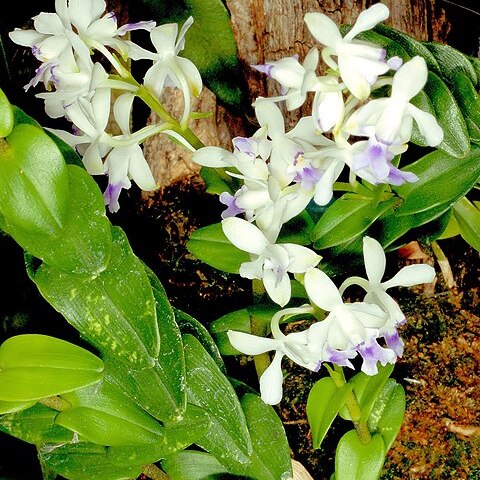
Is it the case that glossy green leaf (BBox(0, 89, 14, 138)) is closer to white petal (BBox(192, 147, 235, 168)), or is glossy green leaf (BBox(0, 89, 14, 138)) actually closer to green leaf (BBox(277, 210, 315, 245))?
white petal (BBox(192, 147, 235, 168))

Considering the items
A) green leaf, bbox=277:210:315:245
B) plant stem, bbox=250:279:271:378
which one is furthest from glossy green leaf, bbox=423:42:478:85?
plant stem, bbox=250:279:271:378

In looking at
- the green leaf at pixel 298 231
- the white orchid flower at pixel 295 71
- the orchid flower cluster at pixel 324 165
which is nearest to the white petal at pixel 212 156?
the orchid flower cluster at pixel 324 165

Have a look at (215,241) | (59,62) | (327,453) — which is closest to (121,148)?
(59,62)

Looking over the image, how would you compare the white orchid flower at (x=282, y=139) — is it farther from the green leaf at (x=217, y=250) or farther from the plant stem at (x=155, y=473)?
the plant stem at (x=155, y=473)

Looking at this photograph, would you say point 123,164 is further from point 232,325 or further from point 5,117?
point 232,325

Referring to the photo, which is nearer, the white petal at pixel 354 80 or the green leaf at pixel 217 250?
the white petal at pixel 354 80

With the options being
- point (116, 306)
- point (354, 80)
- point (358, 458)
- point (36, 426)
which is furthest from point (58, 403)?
point (354, 80)

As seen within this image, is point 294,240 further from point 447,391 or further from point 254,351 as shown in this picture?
point 447,391
